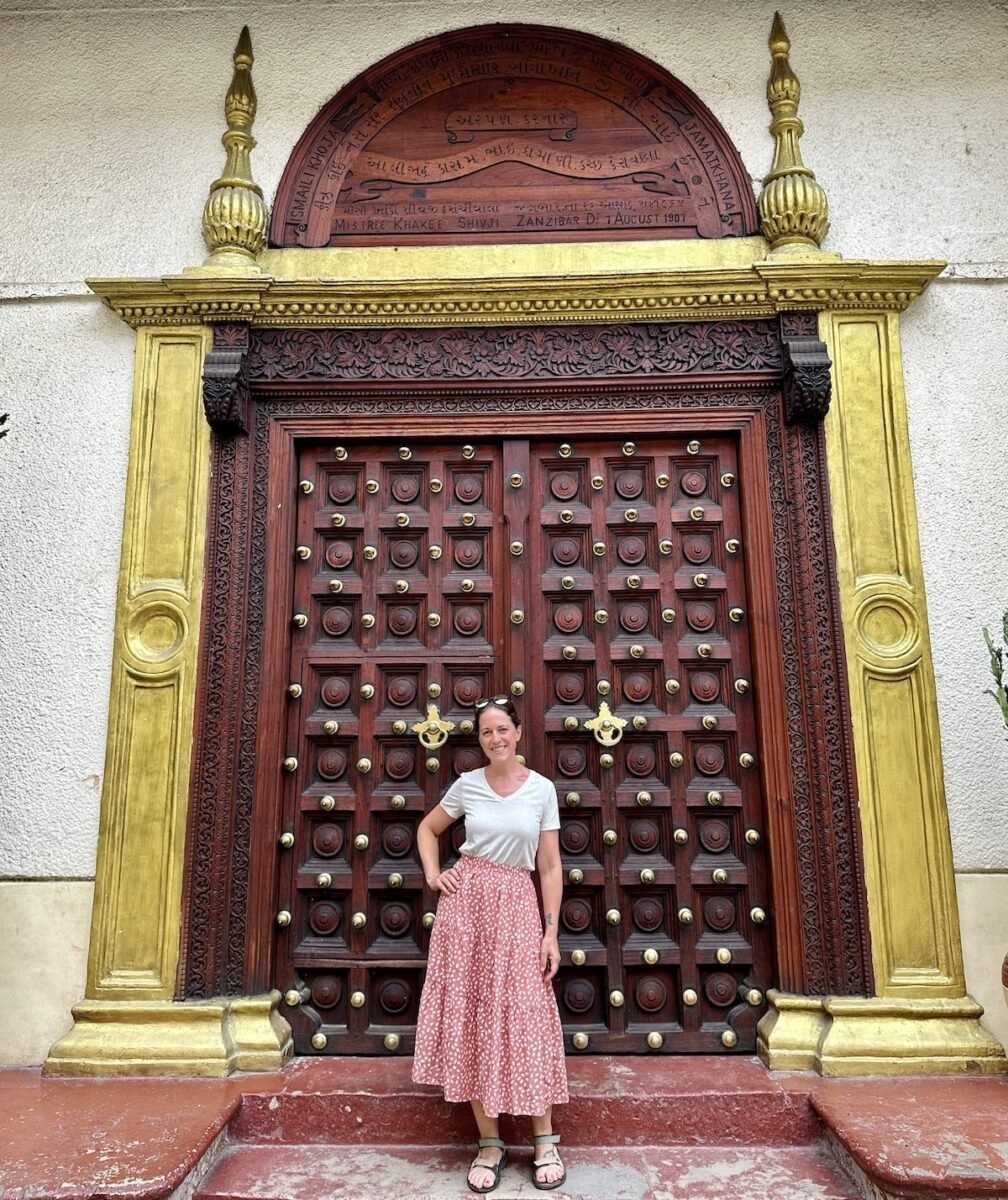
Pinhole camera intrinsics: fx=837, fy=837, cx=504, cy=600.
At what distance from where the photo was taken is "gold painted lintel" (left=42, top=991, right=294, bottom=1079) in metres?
2.99

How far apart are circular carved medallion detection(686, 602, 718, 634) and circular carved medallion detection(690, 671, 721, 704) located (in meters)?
0.18

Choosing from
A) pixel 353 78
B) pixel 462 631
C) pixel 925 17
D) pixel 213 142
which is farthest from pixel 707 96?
pixel 462 631

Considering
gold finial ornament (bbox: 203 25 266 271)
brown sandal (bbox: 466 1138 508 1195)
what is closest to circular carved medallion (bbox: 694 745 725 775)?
brown sandal (bbox: 466 1138 508 1195)

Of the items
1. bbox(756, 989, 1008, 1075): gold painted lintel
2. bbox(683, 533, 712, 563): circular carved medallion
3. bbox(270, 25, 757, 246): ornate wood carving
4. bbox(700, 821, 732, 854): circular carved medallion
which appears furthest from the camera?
bbox(270, 25, 757, 246): ornate wood carving

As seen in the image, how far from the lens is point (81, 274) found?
3764 mm

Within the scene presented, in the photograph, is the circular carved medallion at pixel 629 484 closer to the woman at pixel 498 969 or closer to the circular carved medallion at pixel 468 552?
the circular carved medallion at pixel 468 552

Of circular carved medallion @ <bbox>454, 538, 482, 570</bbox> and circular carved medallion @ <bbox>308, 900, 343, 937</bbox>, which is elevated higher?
circular carved medallion @ <bbox>454, 538, 482, 570</bbox>

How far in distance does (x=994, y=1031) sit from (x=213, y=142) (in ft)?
16.2

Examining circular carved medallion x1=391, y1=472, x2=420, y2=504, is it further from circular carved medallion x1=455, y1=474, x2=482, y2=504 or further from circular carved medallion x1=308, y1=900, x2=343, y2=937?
circular carved medallion x1=308, y1=900, x2=343, y2=937

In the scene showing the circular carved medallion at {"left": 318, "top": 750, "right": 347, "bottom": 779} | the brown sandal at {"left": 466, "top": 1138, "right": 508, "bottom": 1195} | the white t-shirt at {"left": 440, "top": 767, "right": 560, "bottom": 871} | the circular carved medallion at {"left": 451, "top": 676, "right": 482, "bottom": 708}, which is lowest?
the brown sandal at {"left": 466, "top": 1138, "right": 508, "bottom": 1195}

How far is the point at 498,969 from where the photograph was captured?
2469 millimetres

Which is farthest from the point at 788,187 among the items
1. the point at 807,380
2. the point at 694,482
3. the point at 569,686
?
the point at 569,686

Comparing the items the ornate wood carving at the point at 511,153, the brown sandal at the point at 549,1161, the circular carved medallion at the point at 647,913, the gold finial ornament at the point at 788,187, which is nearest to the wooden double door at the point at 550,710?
the circular carved medallion at the point at 647,913

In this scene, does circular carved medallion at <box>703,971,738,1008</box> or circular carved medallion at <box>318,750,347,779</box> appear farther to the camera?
circular carved medallion at <box>318,750,347,779</box>
